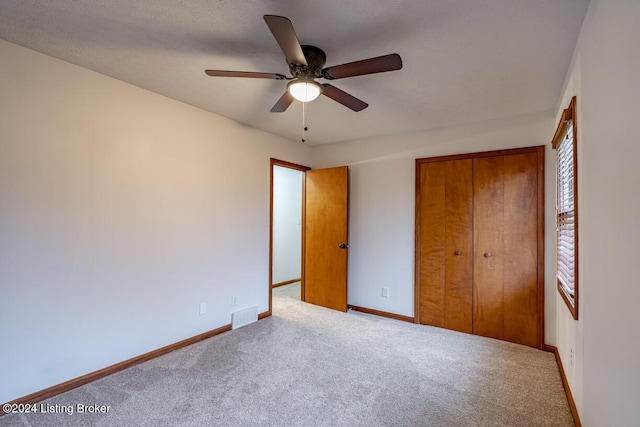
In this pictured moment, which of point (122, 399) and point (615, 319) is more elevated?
point (615, 319)

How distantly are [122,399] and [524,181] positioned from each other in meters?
3.89

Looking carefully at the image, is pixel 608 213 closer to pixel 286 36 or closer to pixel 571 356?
pixel 571 356

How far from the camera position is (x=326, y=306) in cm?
426

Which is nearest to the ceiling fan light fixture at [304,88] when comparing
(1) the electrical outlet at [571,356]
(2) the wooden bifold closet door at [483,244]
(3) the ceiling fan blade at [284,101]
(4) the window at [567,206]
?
(3) the ceiling fan blade at [284,101]

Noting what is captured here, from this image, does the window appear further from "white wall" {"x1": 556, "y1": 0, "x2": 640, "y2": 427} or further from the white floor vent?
the white floor vent

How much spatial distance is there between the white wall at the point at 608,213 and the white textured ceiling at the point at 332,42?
0.35m

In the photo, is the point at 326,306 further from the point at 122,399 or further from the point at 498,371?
the point at 122,399

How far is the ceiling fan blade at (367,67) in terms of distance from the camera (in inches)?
64.9

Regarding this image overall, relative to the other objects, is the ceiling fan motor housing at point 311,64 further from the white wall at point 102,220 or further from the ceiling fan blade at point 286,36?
the white wall at point 102,220

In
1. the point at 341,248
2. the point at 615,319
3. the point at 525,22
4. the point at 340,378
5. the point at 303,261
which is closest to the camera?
the point at 615,319

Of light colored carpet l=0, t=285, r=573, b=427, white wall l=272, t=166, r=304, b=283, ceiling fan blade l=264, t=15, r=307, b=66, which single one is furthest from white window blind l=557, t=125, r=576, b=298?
white wall l=272, t=166, r=304, b=283

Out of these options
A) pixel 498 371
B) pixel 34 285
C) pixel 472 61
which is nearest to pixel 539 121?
pixel 472 61

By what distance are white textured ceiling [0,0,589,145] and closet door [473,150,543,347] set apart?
0.68m

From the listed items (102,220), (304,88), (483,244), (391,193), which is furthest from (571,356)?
(102,220)
